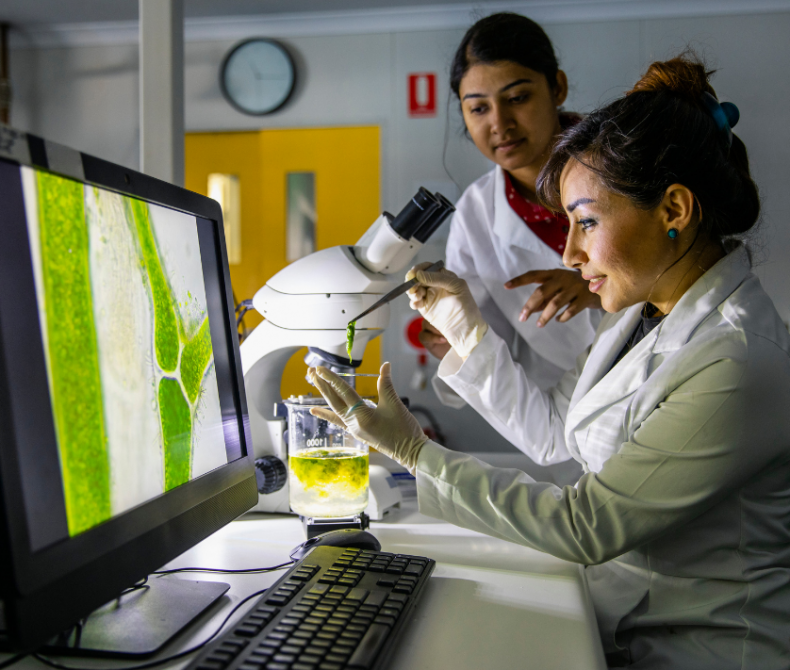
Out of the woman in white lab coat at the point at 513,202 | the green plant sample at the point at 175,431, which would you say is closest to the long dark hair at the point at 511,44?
the woman in white lab coat at the point at 513,202

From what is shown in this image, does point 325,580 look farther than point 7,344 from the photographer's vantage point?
Yes

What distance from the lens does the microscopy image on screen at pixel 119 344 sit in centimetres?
55

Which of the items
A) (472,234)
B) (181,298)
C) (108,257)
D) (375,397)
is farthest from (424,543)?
(472,234)

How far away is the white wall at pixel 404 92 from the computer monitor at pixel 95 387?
2685 millimetres

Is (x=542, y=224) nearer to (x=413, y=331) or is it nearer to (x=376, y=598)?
(x=376, y=598)

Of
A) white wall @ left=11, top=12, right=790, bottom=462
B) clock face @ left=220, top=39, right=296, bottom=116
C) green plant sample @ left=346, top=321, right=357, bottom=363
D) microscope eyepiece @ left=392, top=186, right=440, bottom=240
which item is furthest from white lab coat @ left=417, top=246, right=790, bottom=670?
clock face @ left=220, top=39, right=296, bottom=116

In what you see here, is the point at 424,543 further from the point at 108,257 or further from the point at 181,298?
the point at 108,257

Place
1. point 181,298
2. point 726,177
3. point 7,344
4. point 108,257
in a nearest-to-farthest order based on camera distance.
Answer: point 7,344 → point 108,257 → point 181,298 → point 726,177

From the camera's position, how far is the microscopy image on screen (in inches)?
21.6

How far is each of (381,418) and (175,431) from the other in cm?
33

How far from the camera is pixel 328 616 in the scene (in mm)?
640

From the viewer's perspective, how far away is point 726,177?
3.13 ft

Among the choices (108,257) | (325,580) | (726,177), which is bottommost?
(325,580)

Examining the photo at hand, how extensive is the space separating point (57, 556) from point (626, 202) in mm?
830
